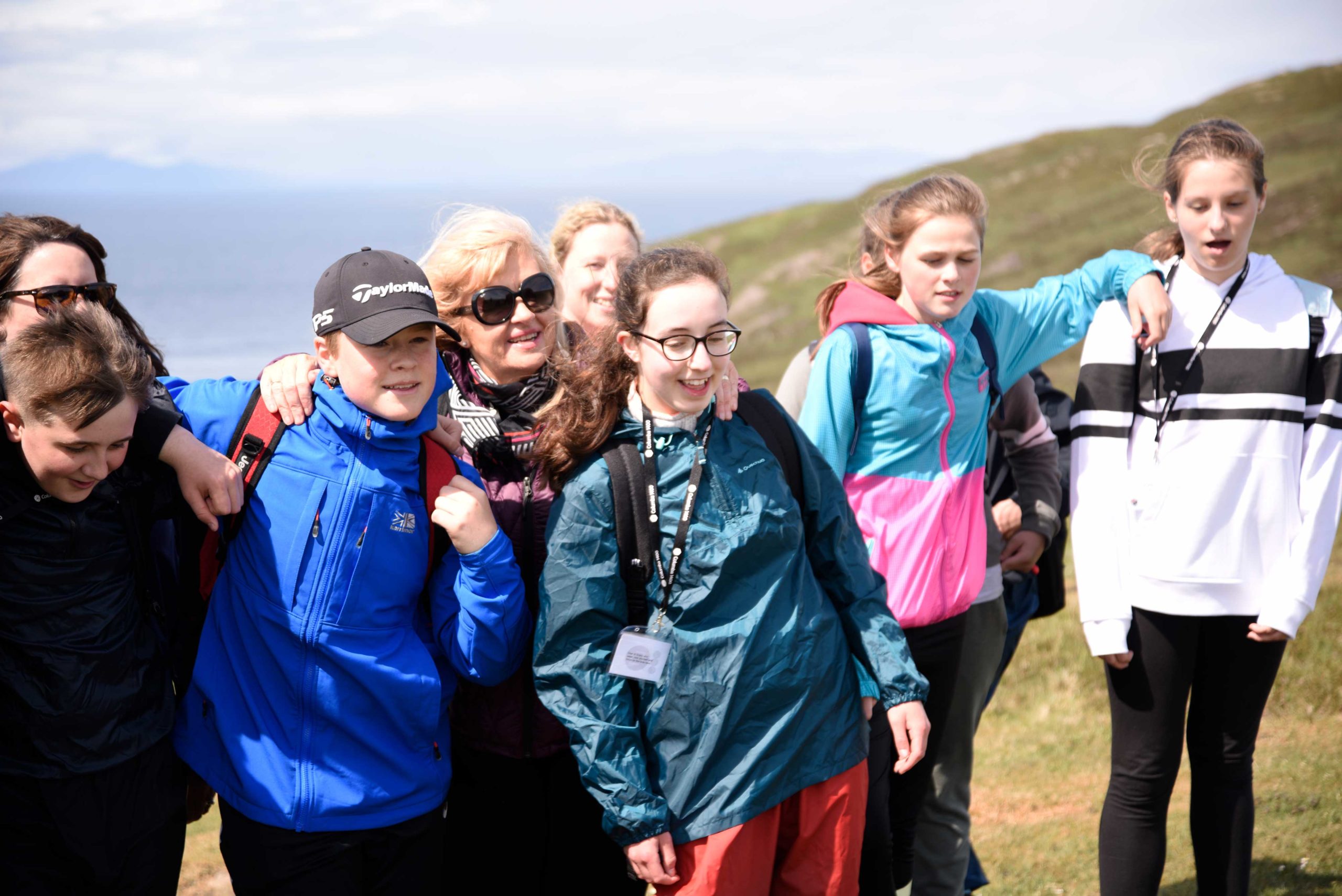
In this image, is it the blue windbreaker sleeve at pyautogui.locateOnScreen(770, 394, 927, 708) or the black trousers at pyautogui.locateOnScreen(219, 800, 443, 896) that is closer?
Answer: the black trousers at pyautogui.locateOnScreen(219, 800, 443, 896)

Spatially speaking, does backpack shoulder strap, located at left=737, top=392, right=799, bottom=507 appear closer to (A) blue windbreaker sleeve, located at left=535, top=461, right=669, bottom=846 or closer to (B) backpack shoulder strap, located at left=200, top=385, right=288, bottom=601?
(A) blue windbreaker sleeve, located at left=535, top=461, right=669, bottom=846

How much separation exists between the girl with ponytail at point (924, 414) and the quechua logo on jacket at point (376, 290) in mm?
1718

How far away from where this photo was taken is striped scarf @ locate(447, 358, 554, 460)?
396 centimetres

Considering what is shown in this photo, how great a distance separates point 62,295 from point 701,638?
245 cm

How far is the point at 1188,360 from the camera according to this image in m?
4.58

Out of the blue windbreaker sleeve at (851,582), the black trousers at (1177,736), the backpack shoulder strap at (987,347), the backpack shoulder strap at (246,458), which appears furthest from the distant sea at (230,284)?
the black trousers at (1177,736)

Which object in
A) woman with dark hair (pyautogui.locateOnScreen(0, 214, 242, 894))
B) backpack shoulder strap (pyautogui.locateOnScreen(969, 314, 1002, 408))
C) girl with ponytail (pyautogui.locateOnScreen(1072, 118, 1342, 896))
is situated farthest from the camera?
backpack shoulder strap (pyautogui.locateOnScreen(969, 314, 1002, 408))

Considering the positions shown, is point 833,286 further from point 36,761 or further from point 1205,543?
point 36,761

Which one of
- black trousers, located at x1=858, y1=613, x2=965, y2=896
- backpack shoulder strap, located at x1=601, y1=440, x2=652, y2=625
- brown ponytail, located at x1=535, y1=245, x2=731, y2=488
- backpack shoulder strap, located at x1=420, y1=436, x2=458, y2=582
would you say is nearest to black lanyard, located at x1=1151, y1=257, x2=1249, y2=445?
black trousers, located at x1=858, y1=613, x2=965, y2=896

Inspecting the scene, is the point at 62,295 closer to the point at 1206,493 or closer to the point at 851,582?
the point at 851,582

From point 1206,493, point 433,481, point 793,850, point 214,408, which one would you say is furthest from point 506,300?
point 1206,493

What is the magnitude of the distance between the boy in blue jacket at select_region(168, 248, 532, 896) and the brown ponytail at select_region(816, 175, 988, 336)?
197cm

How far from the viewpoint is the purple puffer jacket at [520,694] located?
12.7 ft

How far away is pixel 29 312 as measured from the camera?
3596mm
